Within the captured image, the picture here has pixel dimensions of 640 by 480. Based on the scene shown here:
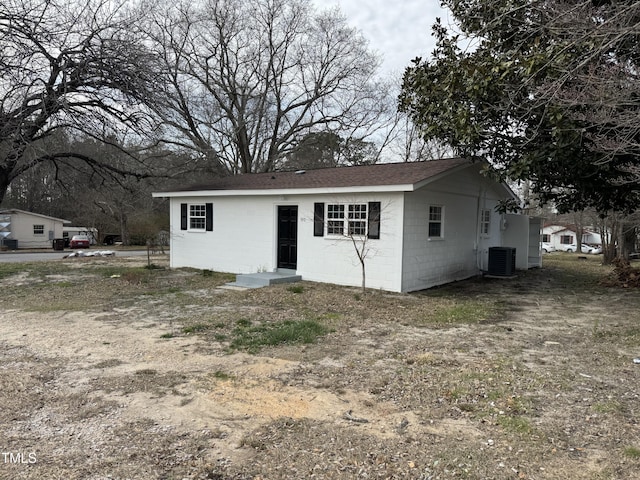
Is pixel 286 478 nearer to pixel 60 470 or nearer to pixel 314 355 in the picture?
pixel 60 470

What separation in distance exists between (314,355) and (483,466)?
275 centimetres

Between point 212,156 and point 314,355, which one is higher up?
point 212,156

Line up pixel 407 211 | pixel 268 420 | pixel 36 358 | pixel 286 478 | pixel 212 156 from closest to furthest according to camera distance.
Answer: pixel 286 478 < pixel 268 420 < pixel 36 358 < pixel 407 211 < pixel 212 156

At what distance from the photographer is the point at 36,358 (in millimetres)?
5211

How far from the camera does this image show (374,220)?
10617 mm

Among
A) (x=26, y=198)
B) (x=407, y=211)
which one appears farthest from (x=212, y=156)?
(x=26, y=198)

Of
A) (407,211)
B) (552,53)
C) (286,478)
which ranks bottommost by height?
(286,478)

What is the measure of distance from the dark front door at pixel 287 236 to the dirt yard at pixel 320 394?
12.8ft

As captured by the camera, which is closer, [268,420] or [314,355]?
[268,420]

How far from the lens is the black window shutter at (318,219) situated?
11.5m

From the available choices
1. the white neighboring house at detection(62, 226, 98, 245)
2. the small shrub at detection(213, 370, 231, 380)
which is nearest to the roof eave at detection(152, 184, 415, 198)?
the small shrub at detection(213, 370, 231, 380)

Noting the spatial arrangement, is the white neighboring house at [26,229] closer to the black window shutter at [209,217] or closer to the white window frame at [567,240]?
the black window shutter at [209,217]

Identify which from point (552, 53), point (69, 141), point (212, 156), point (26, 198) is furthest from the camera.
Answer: point (26, 198)

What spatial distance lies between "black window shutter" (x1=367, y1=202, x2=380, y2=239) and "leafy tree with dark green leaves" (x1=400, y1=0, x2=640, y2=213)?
200cm
